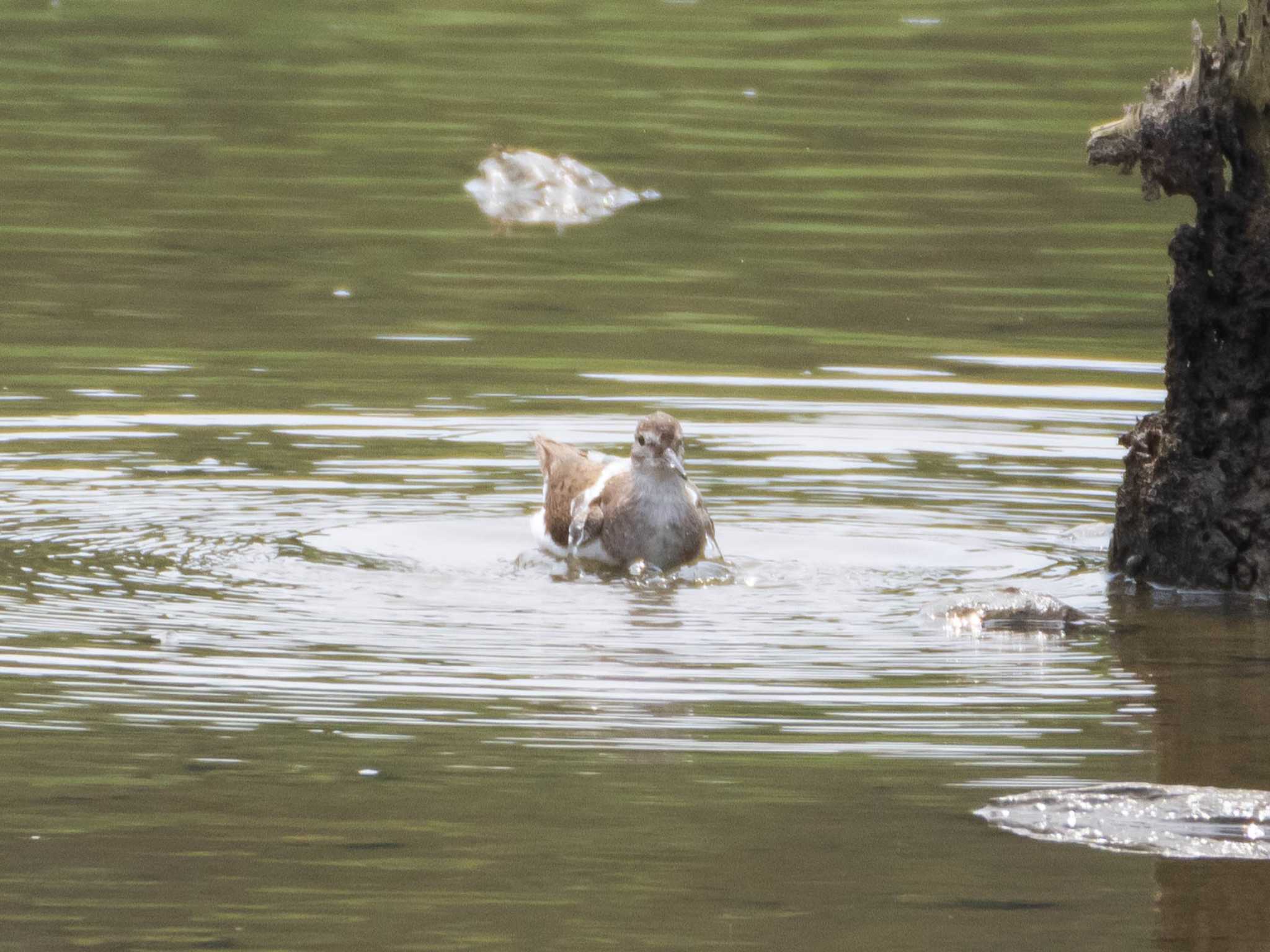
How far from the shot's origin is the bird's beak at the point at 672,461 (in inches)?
428

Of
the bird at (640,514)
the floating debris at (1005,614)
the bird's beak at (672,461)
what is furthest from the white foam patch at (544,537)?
the floating debris at (1005,614)

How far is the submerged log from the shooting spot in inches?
388

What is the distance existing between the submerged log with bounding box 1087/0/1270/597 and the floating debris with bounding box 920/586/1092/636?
0.94 m

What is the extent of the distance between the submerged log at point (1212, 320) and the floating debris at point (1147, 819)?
3.18 meters

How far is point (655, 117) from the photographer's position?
22641 mm

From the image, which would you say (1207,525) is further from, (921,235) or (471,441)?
(921,235)

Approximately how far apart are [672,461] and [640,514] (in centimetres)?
28

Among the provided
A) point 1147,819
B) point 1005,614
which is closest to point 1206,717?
point 1005,614

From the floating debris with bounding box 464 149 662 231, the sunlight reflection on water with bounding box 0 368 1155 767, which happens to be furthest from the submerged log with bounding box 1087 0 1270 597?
the floating debris with bounding box 464 149 662 231

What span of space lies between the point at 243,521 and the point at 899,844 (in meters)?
4.76

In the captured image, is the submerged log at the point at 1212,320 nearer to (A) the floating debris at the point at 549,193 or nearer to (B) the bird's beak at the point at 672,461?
(B) the bird's beak at the point at 672,461

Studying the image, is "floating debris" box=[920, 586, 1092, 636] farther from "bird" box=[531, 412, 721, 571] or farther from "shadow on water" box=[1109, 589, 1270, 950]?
"bird" box=[531, 412, 721, 571]

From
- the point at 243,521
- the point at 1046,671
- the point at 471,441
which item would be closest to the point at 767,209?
the point at 471,441

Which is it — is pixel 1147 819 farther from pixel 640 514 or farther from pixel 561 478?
pixel 561 478
